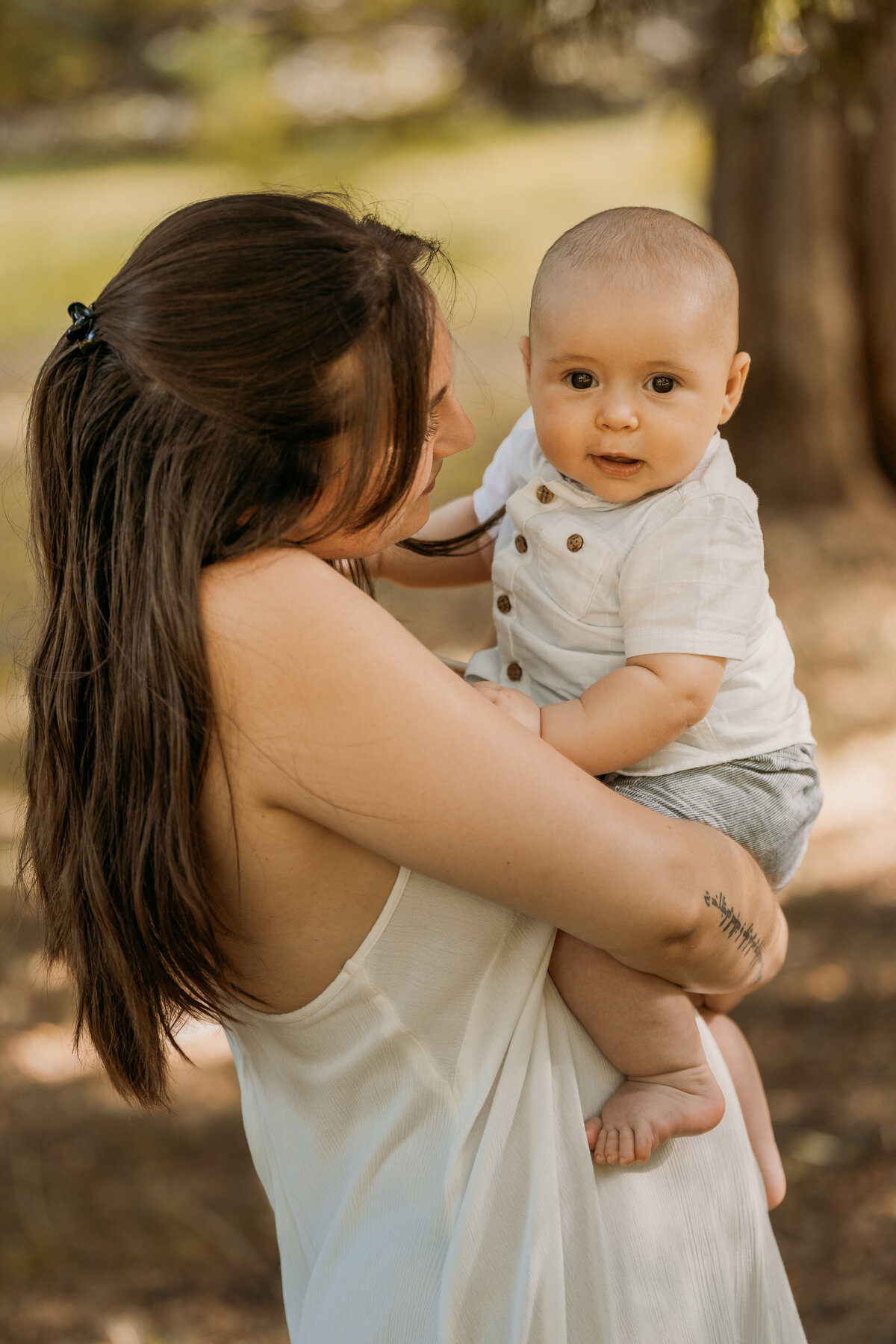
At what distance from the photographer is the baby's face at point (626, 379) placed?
1215 millimetres

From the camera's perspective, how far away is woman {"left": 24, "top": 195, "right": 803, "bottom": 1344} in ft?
3.34

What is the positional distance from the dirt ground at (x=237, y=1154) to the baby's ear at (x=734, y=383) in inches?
58.1

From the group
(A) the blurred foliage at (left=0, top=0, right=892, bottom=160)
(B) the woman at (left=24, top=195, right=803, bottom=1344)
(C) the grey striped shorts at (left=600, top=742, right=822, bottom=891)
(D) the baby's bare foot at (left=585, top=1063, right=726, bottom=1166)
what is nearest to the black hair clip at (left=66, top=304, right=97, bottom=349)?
(B) the woman at (left=24, top=195, right=803, bottom=1344)

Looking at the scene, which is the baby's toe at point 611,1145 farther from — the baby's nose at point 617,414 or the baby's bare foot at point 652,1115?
the baby's nose at point 617,414

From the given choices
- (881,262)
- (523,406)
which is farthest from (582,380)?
(523,406)

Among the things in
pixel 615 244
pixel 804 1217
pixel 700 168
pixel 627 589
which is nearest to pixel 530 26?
pixel 615 244

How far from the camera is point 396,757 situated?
1004 millimetres

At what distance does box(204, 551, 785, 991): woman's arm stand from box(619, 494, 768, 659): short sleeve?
0.20 metres

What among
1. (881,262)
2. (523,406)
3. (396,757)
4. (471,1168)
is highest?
(396,757)

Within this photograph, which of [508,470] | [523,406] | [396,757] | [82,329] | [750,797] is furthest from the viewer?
[523,406]

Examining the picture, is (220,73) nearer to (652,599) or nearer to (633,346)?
(633,346)

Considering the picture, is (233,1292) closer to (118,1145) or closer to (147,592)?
(118,1145)

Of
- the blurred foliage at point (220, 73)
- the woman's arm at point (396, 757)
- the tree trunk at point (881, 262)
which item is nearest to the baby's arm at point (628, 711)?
the woman's arm at point (396, 757)

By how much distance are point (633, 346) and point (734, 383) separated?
0.55ft
